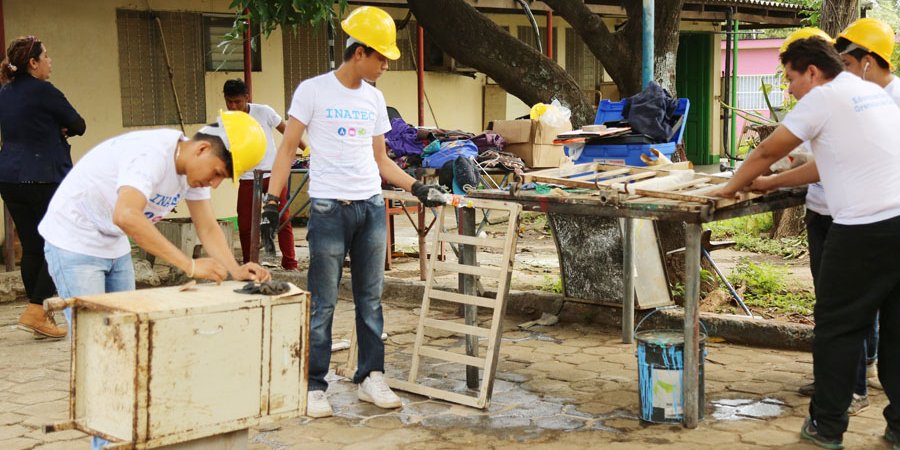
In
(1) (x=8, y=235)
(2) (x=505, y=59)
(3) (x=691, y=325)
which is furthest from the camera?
(1) (x=8, y=235)

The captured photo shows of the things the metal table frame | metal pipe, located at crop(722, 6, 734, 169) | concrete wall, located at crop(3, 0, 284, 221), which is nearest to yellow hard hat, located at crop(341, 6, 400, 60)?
the metal table frame

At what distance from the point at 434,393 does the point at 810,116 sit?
2487 millimetres

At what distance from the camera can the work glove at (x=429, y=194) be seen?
5.66m

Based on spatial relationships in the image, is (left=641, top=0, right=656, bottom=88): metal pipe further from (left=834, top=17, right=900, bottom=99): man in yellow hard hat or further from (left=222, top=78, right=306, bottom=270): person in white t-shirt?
(left=222, top=78, right=306, bottom=270): person in white t-shirt

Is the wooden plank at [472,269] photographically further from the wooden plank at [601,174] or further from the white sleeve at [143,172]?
→ the white sleeve at [143,172]

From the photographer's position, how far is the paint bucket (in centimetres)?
536

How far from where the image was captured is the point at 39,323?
296 inches

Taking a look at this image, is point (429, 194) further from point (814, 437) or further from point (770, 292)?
point (770, 292)

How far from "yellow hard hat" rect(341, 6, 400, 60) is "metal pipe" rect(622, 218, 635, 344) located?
7.85ft

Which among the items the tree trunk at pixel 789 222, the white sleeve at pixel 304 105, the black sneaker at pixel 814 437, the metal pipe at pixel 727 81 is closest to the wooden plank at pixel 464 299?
the white sleeve at pixel 304 105

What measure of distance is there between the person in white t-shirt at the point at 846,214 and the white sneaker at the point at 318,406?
7.81 feet

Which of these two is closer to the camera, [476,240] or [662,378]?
[662,378]

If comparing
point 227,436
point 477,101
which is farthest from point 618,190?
point 477,101

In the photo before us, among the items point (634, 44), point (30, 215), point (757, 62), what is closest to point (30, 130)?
point (30, 215)
